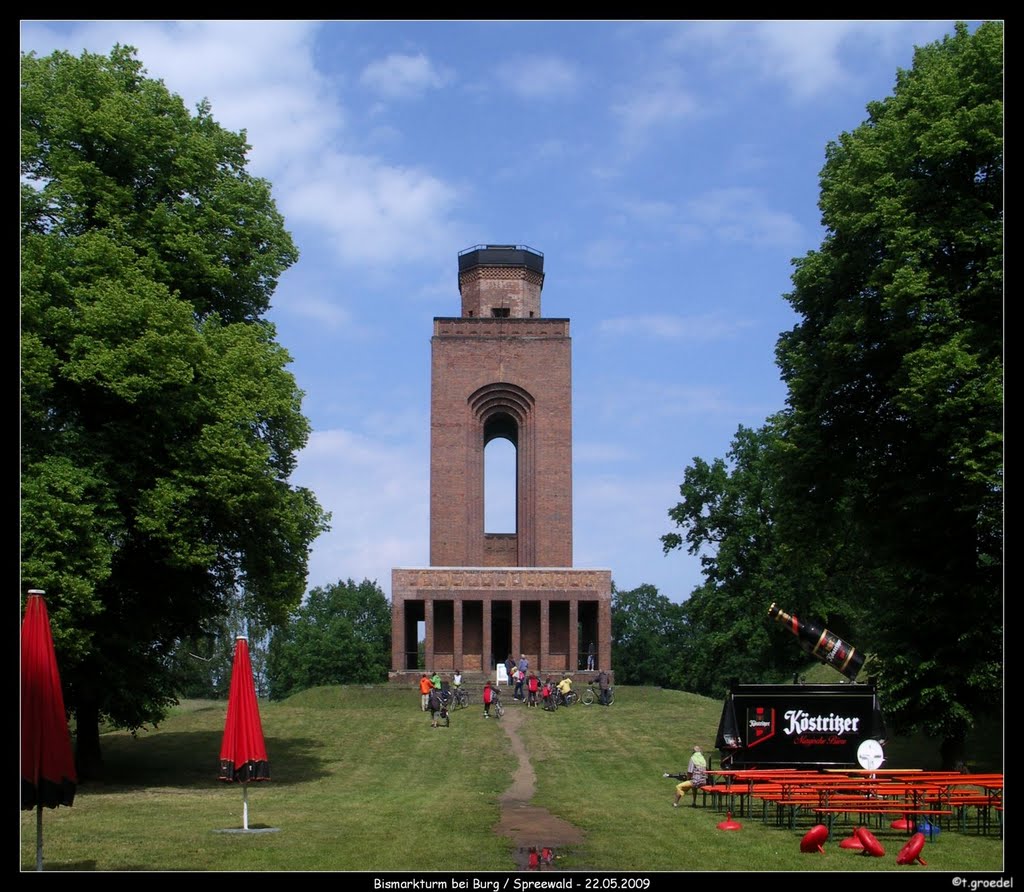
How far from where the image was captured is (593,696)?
40.6 meters

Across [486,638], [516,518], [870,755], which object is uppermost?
[516,518]

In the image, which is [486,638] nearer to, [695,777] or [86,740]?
[86,740]

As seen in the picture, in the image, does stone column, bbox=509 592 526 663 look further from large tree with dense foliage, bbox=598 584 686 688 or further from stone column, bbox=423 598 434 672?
large tree with dense foliage, bbox=598 584 686 688

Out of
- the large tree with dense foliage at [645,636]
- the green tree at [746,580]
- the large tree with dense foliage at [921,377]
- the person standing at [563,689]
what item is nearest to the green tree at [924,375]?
the large tree with dense foliage at [921,377]

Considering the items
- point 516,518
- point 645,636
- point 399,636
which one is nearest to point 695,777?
point 399,636

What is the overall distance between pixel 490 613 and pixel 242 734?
32.5m

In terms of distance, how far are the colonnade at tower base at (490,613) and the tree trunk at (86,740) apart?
2387 cm

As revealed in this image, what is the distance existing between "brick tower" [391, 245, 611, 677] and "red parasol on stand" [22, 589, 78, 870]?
3633 centimetres

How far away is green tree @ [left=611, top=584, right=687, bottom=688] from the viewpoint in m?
93.3

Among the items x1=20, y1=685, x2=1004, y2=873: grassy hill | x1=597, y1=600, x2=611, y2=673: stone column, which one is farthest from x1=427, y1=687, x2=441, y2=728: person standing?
x1=597, y1=600, x2=611, y2=673: stone column

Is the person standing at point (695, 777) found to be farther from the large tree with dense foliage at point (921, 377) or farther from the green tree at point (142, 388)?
the green tree at point (142, 388)

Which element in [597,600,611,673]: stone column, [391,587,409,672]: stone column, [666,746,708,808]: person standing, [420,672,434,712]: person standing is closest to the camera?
[666,746,708,808]: person standing

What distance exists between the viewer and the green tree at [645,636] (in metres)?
93.3
